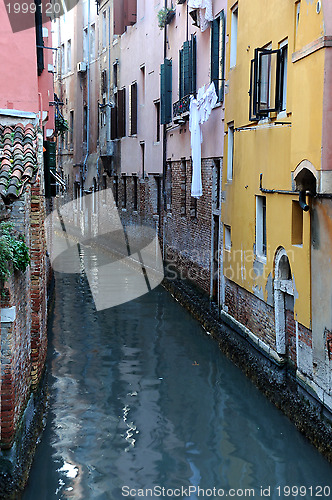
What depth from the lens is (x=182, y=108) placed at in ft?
53.0

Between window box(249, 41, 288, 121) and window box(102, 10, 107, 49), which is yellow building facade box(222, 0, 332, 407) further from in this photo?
window box(102, 10, 107, 49)

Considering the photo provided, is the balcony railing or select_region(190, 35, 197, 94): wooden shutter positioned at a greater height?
select_region(190, 35, 197, 94): wooden shutter

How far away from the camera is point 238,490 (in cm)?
706

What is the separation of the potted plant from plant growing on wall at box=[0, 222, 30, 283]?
11969mm

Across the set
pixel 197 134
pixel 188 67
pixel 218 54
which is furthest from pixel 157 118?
pixel 218 54

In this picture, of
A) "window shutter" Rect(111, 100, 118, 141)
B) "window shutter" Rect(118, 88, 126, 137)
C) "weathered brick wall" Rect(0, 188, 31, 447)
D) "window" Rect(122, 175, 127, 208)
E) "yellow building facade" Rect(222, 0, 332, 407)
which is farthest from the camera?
"window shutter" Rect(111, 100, 118, 141)

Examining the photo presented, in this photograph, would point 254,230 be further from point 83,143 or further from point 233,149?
point 83,143

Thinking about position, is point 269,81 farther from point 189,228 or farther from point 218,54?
point 189,228

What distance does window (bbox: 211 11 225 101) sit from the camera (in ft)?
43.3

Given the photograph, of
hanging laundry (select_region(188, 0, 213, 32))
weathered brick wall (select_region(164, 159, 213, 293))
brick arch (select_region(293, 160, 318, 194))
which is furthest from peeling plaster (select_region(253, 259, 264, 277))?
hanging laundry (select_region(188, 0, 213, 32))

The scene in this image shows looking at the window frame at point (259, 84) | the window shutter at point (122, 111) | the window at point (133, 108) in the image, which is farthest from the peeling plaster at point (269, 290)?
the window shutter at point (122, 111)

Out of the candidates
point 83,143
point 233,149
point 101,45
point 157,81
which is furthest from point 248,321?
point 83,143

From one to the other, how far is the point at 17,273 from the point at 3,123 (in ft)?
7.38

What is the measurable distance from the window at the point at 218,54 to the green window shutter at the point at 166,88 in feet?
14.7
